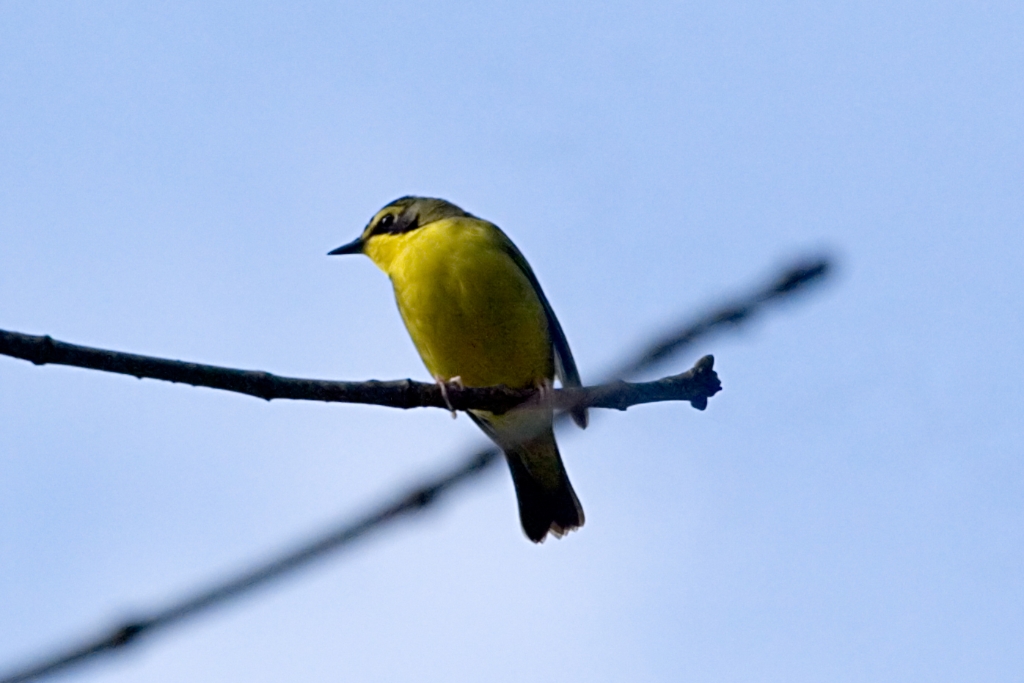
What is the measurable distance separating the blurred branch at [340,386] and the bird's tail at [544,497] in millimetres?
3463

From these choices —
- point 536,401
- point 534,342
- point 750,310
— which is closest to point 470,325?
point 534,342

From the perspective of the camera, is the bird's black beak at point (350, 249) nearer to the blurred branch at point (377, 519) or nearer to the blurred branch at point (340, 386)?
the blurred branch at point (340, 386)

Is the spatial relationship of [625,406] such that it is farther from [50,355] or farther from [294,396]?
[50,355]

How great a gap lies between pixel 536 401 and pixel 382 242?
4523 mm

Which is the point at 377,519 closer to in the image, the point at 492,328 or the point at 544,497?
the point at 492,328

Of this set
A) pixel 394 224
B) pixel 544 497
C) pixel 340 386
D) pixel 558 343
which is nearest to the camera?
pixel 340 386

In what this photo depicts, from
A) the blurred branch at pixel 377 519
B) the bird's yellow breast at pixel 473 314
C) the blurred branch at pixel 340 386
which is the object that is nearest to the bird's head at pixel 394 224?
the bird's yellow breast at pixel 473 314

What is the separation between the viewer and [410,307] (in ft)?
23.2

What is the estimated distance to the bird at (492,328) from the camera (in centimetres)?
674

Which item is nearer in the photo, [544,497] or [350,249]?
[544,497]

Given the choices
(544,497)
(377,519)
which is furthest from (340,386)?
(544,497)

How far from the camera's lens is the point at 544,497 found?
308 inches

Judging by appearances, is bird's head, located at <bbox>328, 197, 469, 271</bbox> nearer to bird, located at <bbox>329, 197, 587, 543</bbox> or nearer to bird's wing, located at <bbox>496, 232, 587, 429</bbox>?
bird, located at <bbox>329, 197, 587, 543</bbox>

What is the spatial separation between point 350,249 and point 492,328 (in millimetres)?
2271
